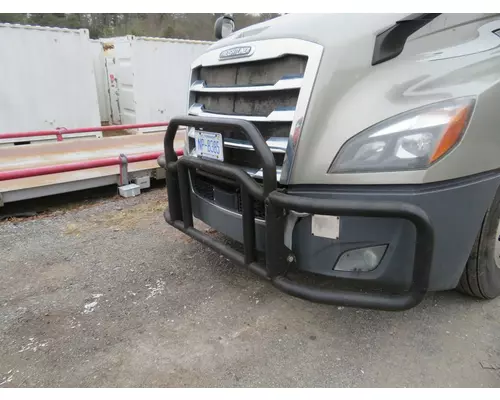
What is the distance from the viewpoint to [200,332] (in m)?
2.50

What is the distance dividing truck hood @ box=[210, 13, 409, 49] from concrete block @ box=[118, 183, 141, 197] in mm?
3402

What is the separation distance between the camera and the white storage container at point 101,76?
11750 mm

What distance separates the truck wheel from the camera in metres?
2.26

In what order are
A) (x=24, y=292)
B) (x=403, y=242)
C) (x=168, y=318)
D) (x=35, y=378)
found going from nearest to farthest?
(x=403, y=242)
(x=35, y=378)
(x=168, y=318)
(x=24, y=292)

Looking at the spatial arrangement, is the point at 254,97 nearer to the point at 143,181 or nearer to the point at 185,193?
the point at 185,193

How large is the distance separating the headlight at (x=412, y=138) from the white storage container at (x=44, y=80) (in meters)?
8.84

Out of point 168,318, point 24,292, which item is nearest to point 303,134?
point 168,318

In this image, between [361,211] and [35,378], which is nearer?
[361,211]

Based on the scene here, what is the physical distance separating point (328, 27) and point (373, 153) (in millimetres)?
765

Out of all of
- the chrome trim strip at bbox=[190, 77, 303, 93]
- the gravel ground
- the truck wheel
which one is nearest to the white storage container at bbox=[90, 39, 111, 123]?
the gravel ground

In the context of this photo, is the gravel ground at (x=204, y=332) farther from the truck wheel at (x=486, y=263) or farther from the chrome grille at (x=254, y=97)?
the chrome grille at (x=254, y=97)

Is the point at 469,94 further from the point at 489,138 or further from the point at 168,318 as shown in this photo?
the point at 168,318

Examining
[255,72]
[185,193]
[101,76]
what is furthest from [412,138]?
[101,76]
